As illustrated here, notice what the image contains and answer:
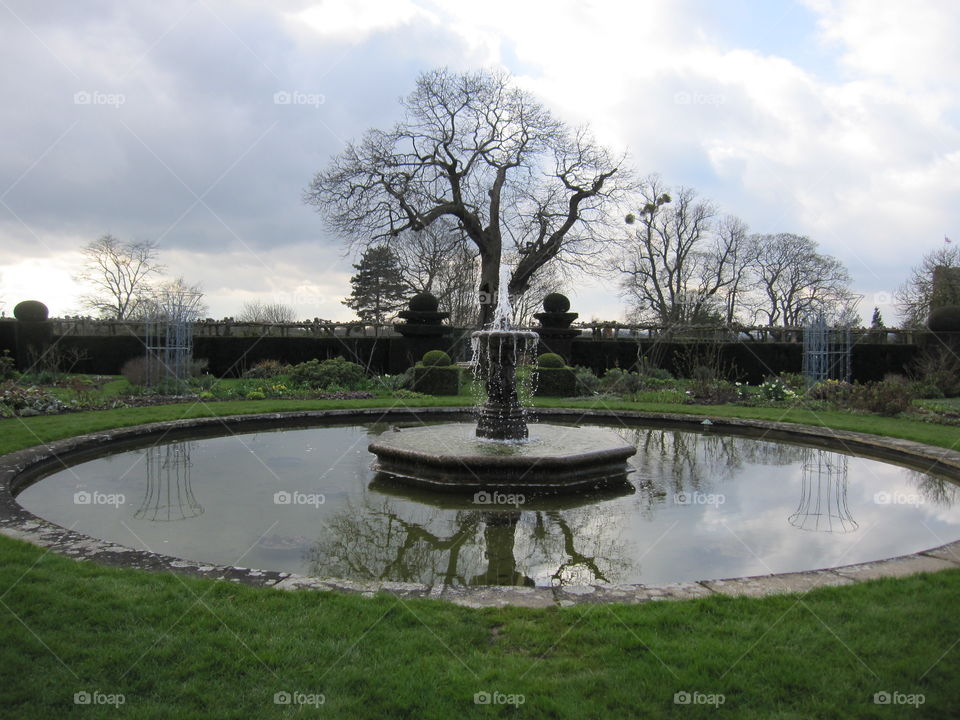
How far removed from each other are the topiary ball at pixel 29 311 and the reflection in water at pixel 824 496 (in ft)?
73.1

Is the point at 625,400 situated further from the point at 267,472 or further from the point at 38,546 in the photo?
the point at 38,546

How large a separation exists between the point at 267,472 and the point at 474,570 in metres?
3.79

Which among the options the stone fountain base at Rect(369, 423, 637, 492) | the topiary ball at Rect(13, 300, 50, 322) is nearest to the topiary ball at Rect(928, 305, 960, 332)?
the stone fountain base at Rect(369, 423, 637, 492)

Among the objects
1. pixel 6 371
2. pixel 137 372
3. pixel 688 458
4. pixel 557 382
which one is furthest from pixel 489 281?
pixel 688 458

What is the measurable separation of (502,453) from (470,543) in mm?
2018

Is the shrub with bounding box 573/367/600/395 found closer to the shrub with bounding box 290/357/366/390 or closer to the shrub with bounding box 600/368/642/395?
the shrub with bounding box 600/368/642/395

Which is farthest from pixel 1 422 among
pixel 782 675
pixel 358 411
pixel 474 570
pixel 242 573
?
pixel 782 675

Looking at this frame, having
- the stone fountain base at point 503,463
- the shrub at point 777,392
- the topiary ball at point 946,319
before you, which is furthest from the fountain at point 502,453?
the topiary ball at point 946,319

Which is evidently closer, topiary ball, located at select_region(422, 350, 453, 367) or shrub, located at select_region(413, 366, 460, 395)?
shrub, located at select_region(413, 366, 460, 395)

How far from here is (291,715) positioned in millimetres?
2539

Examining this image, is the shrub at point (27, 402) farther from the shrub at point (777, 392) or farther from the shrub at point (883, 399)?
the shrub at point (883, 399)

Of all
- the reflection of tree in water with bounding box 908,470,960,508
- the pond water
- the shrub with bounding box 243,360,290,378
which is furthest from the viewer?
the shrub with bounding box 243,360,290,378

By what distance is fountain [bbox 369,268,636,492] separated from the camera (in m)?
6.61

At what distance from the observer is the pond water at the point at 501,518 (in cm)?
454
